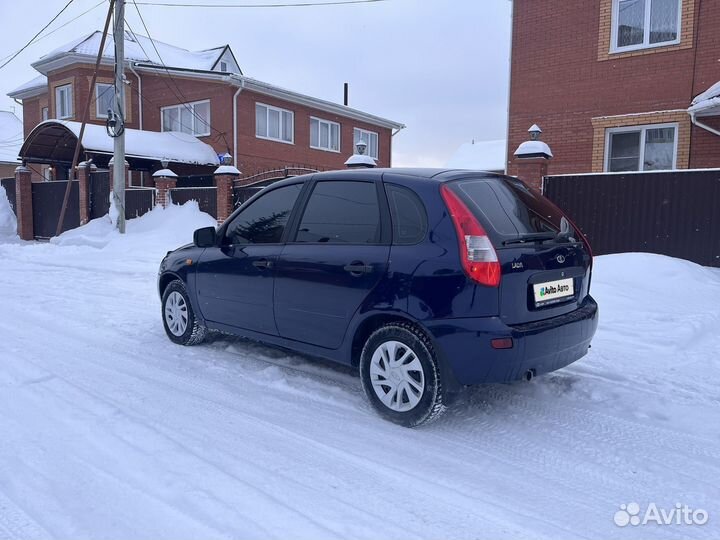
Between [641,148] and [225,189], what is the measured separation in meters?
10.5

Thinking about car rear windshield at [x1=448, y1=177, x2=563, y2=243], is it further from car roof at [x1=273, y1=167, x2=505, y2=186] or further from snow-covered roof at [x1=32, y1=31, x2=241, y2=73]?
snow-covered roof at [x1=32, y1=31, x2=241, y2=73]

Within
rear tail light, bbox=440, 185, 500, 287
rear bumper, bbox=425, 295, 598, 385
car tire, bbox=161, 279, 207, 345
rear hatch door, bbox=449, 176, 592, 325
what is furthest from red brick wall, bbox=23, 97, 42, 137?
rear bumper, bbox=425, 295, 598, 385

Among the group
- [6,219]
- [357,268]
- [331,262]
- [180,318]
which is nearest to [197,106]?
[6,219]

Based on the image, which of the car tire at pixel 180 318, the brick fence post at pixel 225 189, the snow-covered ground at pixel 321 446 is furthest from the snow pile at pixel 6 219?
the car tire at pixel 180 318

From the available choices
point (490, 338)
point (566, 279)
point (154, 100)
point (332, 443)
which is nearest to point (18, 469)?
point (332, 443)

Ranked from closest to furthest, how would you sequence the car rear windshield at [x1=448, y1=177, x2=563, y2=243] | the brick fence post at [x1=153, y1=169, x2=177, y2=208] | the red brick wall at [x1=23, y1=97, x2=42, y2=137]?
the car rear windshield at [x1=448, y1=177, x2=563, y2=243] → the brick fence post at [x1=153, y1=169, x2=177, y2=208] → the red brick wall at [x1=23, y1=97, x2=42, y2=137]

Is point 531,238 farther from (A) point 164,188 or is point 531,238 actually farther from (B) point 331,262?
(A) point 164,188

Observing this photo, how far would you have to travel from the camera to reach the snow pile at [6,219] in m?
22.4

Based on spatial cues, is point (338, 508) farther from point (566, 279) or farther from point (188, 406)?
point (566, 279)

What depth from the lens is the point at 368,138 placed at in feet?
A: 95.1

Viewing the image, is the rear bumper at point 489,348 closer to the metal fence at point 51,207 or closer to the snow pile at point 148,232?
the snow pile at point 148,232

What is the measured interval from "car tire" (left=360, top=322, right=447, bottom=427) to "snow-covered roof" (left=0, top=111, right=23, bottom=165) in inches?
1606

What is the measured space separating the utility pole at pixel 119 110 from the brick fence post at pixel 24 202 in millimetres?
7461

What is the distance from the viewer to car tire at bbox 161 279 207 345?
18.0 feet
